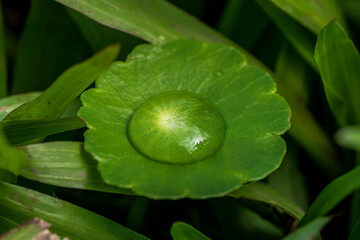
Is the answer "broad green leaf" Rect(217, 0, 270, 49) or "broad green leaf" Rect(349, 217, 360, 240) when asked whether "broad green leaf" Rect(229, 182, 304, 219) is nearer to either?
"broad green leaf" Rect(349, 217, 360, 240)

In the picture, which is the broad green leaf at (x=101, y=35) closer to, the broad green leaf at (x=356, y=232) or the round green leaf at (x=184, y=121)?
the round green leaf at (x=184, y=121)

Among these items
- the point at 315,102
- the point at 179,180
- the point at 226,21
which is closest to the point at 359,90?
the point at 315,102

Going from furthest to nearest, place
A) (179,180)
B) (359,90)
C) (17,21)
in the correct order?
(17,21), (359,90), (179,180)

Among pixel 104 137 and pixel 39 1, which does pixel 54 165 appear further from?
pixel 39 1

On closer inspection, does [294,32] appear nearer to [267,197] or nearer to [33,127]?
[267,197]

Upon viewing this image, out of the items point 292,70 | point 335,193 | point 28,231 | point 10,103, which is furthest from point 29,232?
point 292,70
